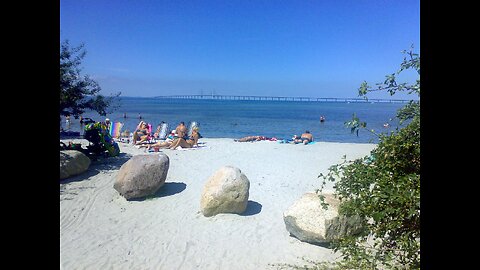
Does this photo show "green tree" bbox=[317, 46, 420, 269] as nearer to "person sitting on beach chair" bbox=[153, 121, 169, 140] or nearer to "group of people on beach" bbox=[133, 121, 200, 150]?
"group of people on beach" bbox=[133, 121, 200, 150]

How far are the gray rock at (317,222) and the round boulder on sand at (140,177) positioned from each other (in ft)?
10.5

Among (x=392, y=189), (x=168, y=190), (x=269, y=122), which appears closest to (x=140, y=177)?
(x=168, y=190)

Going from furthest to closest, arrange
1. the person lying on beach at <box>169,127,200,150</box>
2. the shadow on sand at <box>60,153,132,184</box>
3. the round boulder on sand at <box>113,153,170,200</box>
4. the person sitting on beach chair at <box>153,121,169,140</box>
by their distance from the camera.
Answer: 1. the person sitting on beach chair at <box>153,121,169,140</box>
2. the person lying on beach at <box>169,127,200,150</box>
3. the shadow on sand at <box>60,153,132,184</box>
4. the round boulder on sand at <box>113,153,170,200</box>

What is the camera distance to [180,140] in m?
13.5

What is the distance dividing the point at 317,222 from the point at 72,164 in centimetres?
639

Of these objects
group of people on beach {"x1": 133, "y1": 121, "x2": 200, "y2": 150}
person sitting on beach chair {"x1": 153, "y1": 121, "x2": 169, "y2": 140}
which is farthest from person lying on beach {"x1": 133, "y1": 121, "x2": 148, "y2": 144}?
person sitting on beach chair {"x1": 153, "y1": 121, "x2": 169, "y2": 140}

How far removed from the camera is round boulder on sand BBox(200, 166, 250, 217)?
618 centimetres

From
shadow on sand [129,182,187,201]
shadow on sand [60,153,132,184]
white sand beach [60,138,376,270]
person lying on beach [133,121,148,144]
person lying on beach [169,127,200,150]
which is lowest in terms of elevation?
white sand beach [60,138,376,270]

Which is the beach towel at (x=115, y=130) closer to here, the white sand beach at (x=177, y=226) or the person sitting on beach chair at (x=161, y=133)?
the person sitting on beach chair at (x=161, y=133)

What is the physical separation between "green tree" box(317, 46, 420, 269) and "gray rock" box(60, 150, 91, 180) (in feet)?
25.0

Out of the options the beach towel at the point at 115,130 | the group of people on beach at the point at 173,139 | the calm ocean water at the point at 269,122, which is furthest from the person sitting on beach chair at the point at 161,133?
the calm ocean water at the point at 269,122
